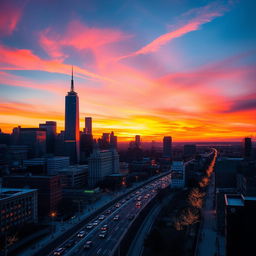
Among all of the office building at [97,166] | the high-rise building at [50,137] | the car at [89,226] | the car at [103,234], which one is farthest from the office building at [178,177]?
the high-rise building at [50,137]

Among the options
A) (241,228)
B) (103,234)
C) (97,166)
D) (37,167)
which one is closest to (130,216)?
(103,234)

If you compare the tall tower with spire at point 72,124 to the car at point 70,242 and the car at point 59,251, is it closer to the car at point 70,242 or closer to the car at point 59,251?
the car at point 70,242

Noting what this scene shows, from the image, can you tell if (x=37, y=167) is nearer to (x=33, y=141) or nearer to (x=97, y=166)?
(x=97, y=166)

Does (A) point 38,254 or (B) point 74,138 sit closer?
(A) point 38,254

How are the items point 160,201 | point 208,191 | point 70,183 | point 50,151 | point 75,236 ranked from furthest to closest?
point 50,151, point 70,183, point 208,191, point 160,201, point 75,236

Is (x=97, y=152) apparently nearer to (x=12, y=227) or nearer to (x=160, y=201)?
(x=160, y=201)

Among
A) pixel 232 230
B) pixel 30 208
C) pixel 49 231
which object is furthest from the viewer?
pixel 30 208

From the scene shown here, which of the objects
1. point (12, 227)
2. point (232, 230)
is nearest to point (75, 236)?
point (12, 227)

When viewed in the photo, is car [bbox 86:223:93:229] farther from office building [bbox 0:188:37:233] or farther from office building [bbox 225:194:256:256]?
office building [bbox 225:194:256:256]

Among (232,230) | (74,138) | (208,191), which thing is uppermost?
(74,138)
